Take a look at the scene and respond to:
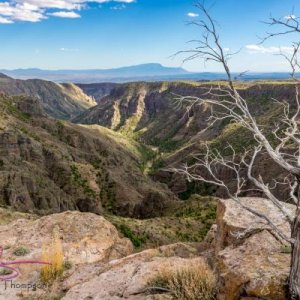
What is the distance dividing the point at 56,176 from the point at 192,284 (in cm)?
7788

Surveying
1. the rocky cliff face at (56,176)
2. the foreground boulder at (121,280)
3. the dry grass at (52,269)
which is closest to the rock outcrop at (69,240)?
the dry grass at (52,269)

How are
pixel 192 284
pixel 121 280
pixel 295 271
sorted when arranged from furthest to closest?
pixel 121 280
pixel 192 284
pixel 295 271

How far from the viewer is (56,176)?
276 feet

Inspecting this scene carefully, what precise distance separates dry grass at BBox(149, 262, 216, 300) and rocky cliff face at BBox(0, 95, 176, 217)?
53.8 m

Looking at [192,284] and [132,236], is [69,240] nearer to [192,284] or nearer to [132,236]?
[192,284]

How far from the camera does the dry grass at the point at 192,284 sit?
8.83 metres

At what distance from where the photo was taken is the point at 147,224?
48.2m

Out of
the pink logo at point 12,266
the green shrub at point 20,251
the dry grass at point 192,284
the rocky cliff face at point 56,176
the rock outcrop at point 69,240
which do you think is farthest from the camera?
the rocky cliff face at point 56,176

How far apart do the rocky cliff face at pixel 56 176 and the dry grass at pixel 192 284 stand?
177ft

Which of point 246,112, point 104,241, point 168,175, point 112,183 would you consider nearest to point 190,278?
point 246,112

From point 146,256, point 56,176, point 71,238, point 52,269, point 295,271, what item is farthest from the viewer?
point 56,176

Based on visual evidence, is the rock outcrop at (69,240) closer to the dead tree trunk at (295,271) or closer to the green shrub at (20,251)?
the green shrub at (20,251)

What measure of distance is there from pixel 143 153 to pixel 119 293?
183 meters

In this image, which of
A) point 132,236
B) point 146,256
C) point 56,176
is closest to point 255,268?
point 146,256
